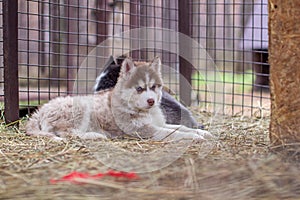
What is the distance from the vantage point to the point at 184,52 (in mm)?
6273

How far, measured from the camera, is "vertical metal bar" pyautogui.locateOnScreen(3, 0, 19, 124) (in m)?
4.48

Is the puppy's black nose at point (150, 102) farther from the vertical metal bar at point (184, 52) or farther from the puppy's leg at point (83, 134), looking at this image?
the vertical metal bar at point (184, 52)

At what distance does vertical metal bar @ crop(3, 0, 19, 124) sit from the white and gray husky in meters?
0.39

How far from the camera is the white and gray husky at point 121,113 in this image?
416 cm

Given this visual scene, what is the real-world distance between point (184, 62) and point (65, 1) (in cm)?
169

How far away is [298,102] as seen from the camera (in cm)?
281

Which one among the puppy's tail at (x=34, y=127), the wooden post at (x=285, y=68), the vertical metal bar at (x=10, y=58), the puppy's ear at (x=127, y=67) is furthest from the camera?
the vertical metal bar at (x=10, y=58)

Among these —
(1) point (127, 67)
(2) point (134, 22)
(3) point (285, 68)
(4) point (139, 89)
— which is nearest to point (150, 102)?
(4) point (139, 89)

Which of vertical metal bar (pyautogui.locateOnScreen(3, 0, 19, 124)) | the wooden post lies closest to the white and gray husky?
vertical metal bar (pyautogui.locateOnScreen(3, 0, 19, 124))

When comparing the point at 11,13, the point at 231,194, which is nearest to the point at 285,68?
the point at 231,194

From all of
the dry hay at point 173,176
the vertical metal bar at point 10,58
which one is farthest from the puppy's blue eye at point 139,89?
the vertical metal bar at point 10,58

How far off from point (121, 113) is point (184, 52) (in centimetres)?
225

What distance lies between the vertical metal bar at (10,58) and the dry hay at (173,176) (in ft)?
4.69

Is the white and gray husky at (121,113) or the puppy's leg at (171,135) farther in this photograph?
the white and gray husky at (121,113)
